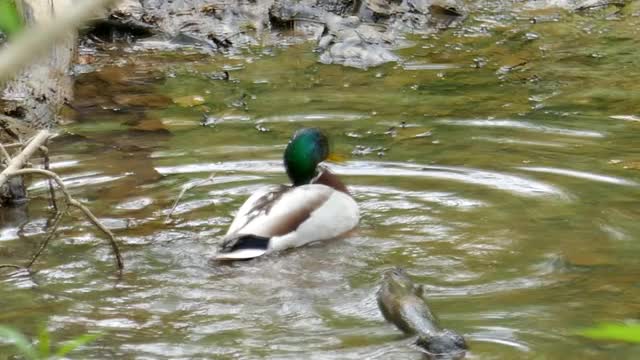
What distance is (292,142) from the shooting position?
646 cm

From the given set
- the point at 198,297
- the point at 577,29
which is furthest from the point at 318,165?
the point at 577,29

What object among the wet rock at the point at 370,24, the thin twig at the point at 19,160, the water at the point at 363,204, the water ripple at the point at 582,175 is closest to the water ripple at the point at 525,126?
the water at the point at 363,204

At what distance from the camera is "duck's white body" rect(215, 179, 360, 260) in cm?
558

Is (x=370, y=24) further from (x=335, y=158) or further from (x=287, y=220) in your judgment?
(x=287, y=220)

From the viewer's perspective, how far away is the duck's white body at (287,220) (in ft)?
18.3

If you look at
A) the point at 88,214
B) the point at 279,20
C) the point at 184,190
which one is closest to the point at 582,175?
the point at 184,190

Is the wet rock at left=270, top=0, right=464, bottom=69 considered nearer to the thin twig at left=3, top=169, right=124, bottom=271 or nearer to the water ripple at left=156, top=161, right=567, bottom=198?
the water ripple at left=156, top=161, right=567, bottom=198

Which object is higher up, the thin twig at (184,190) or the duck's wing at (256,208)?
the duck's wing at (256,208)

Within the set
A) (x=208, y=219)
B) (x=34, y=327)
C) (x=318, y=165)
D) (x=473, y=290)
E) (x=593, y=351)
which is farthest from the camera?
(x=318, y=165)

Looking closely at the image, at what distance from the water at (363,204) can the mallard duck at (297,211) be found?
0.10m

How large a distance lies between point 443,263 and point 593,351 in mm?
1336

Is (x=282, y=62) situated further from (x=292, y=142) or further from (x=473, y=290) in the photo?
(x=473, y=290)

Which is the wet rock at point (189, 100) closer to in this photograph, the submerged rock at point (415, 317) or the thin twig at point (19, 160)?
the submerged rock at point (415, 317)

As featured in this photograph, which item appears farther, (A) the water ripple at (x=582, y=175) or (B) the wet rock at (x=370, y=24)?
(B) the wet rock at (x=370, y=24)
